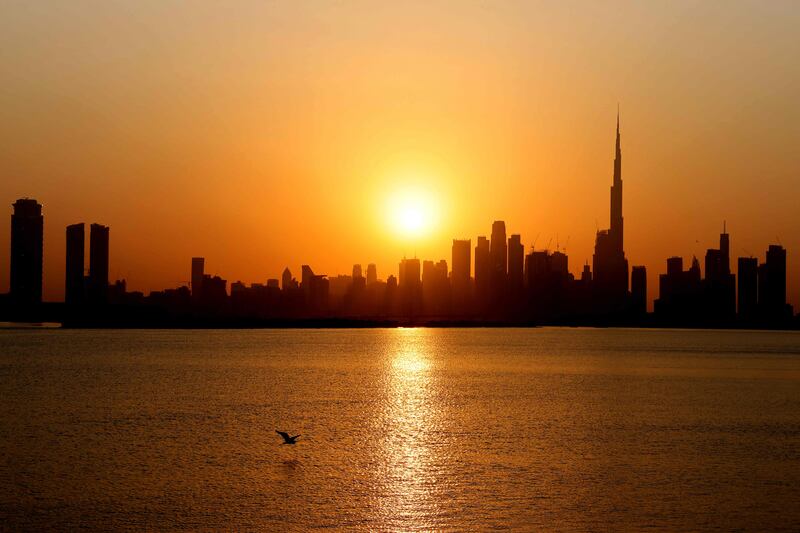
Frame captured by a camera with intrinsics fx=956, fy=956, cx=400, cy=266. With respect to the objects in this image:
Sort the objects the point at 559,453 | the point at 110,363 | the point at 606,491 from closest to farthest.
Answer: the point at 606,491 → the point at 559,453 → the point at 110,363

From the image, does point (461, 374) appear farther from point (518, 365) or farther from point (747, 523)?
point (747, 523)

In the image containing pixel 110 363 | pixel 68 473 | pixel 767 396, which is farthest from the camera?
pixel 110 363

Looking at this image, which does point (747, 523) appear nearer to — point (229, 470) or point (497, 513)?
point (497, 513)

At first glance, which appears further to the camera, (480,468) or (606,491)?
(480,468)

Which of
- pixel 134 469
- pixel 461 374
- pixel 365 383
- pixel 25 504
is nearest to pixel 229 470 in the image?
pixel 134 469

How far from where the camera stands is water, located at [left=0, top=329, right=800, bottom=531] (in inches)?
1414

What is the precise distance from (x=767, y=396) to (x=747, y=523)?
6228 centimetres

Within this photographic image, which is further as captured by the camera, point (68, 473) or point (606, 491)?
point (68, 473)

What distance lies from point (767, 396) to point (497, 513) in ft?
214

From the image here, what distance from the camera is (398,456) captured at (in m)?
Result: 50.5

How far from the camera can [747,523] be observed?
3469cm

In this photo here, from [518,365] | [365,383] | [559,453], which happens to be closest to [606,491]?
[559,453]

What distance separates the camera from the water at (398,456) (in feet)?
118

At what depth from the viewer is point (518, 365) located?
5896 inches
